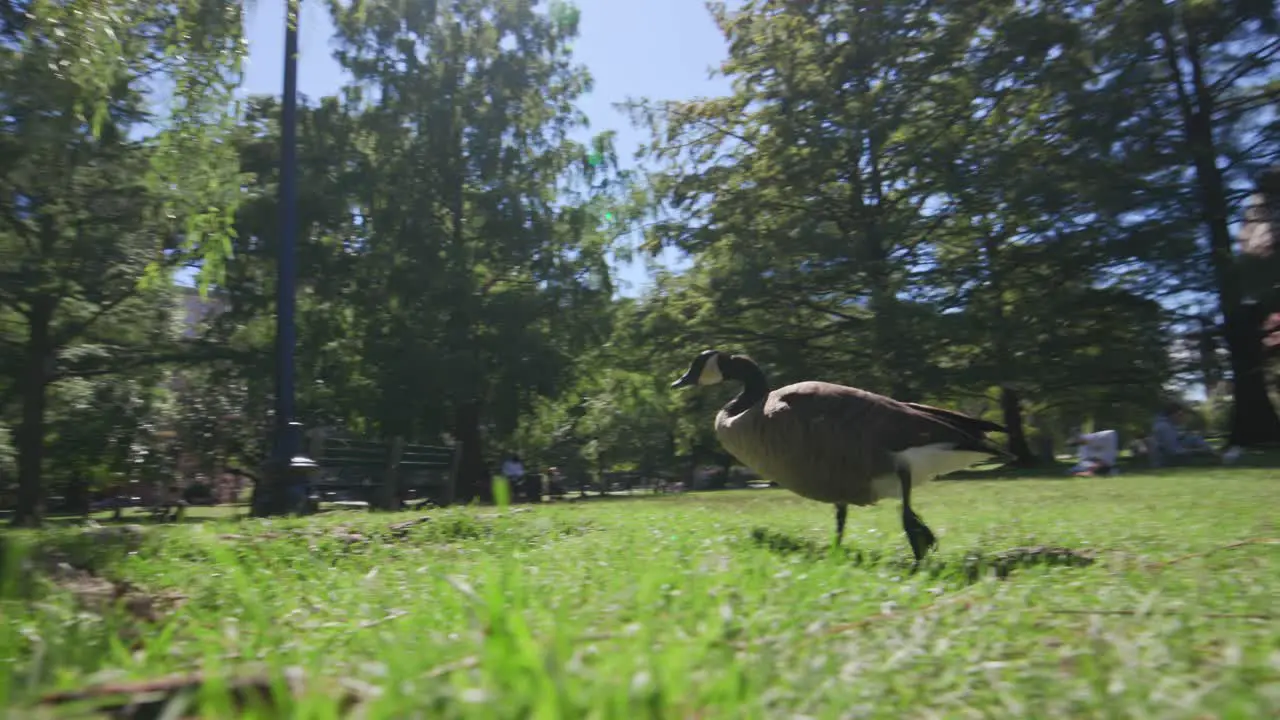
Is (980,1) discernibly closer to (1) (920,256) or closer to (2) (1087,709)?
(1) (920,256)

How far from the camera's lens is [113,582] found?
4.10 metres

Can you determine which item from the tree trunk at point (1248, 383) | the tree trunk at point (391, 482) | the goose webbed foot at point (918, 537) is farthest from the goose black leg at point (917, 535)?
the tree trunk at point (1248, 383)

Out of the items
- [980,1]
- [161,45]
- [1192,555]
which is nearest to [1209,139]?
[980,1]

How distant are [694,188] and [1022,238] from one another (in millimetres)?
8935

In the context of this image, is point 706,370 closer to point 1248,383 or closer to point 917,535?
point 917,535

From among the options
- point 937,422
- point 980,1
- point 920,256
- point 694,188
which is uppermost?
point 980,1

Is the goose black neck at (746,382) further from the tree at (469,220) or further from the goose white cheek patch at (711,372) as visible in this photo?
the tree at (469,220)

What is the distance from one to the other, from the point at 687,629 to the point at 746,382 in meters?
5.05

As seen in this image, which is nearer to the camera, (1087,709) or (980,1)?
(1087,709)

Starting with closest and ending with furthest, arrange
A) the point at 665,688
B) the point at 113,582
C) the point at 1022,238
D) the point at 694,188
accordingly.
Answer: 1. the point at 665,688
2. the point at 113,582
3. the point at 1022,238
4. the point at 694,188

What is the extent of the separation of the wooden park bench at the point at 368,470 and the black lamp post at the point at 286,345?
2046mm

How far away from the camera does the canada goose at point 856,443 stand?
17.7 ft

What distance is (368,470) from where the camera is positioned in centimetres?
1440

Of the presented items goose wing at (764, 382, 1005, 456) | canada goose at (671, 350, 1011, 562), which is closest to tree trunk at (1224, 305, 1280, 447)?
goose wing at (764, 382, 1005, 456)
